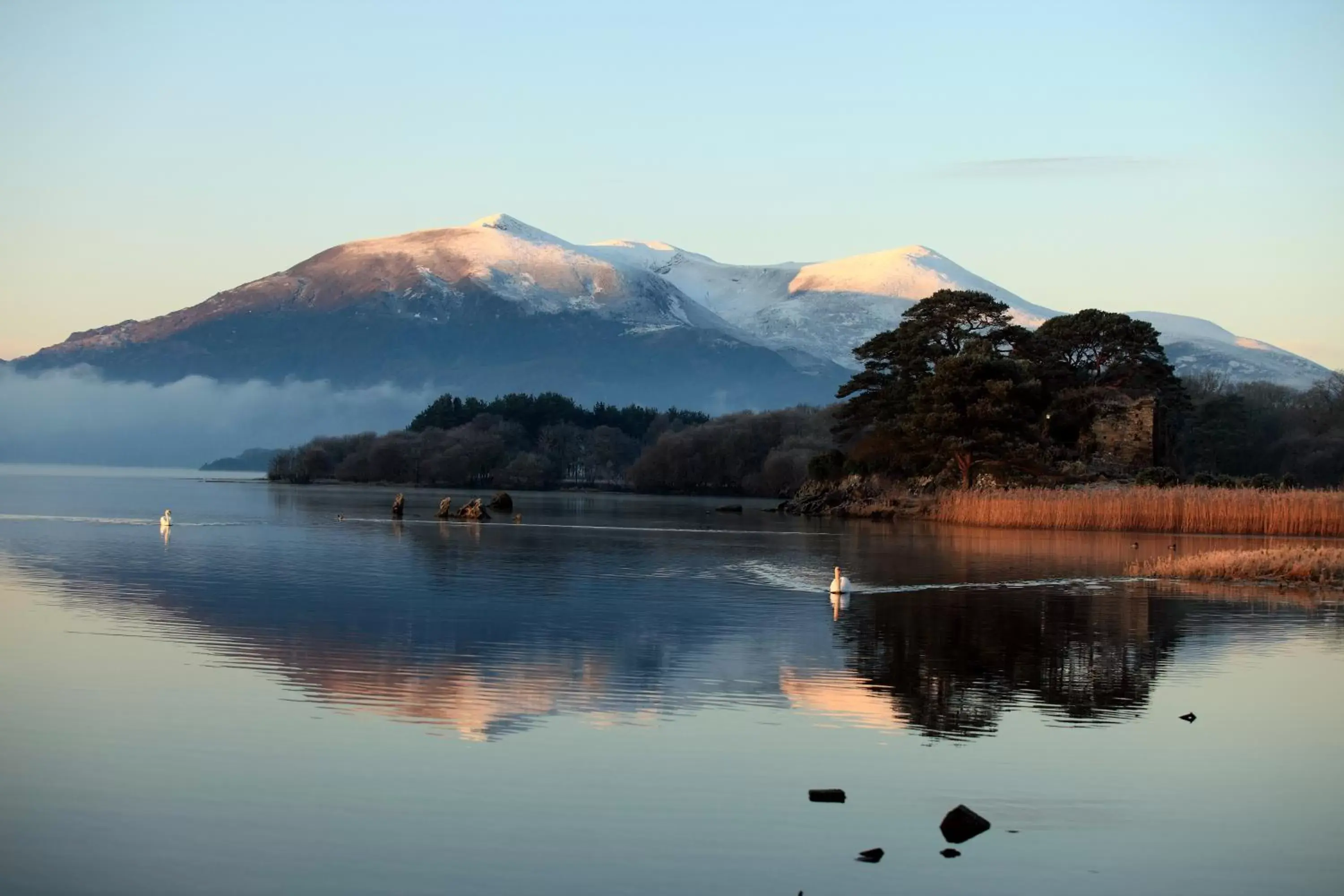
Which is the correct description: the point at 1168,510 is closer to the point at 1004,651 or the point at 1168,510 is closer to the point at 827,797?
the point at 1004,651

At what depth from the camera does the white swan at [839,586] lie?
27.7 metres

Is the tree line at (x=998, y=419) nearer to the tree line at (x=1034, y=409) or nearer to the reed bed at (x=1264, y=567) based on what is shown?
the tree line at (x=1034, y=409)

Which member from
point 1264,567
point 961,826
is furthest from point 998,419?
point 961,826

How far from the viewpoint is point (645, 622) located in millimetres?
23469

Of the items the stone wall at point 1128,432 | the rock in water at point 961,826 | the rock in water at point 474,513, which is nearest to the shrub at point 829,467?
the stone wall at point 1128,432

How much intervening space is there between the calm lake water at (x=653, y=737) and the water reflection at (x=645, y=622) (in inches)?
4.4

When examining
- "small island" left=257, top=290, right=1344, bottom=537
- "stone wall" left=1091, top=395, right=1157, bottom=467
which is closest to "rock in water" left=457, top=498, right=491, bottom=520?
"small island" left=257, top=290, right=1344, bottom=537

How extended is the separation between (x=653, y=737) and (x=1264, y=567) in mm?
22839

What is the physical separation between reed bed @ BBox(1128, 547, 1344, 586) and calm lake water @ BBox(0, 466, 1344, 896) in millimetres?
3451

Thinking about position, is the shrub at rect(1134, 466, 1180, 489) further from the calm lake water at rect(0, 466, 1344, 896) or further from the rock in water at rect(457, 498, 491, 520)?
the calm lake water at rect(0, 466, 1344, 896)

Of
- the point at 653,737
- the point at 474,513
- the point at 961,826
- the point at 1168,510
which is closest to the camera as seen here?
the point at 961,826

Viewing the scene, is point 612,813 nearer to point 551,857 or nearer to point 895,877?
point 551,857

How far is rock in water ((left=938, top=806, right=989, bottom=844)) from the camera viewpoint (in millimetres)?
10336

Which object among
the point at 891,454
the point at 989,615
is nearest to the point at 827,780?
the point at 989,615
